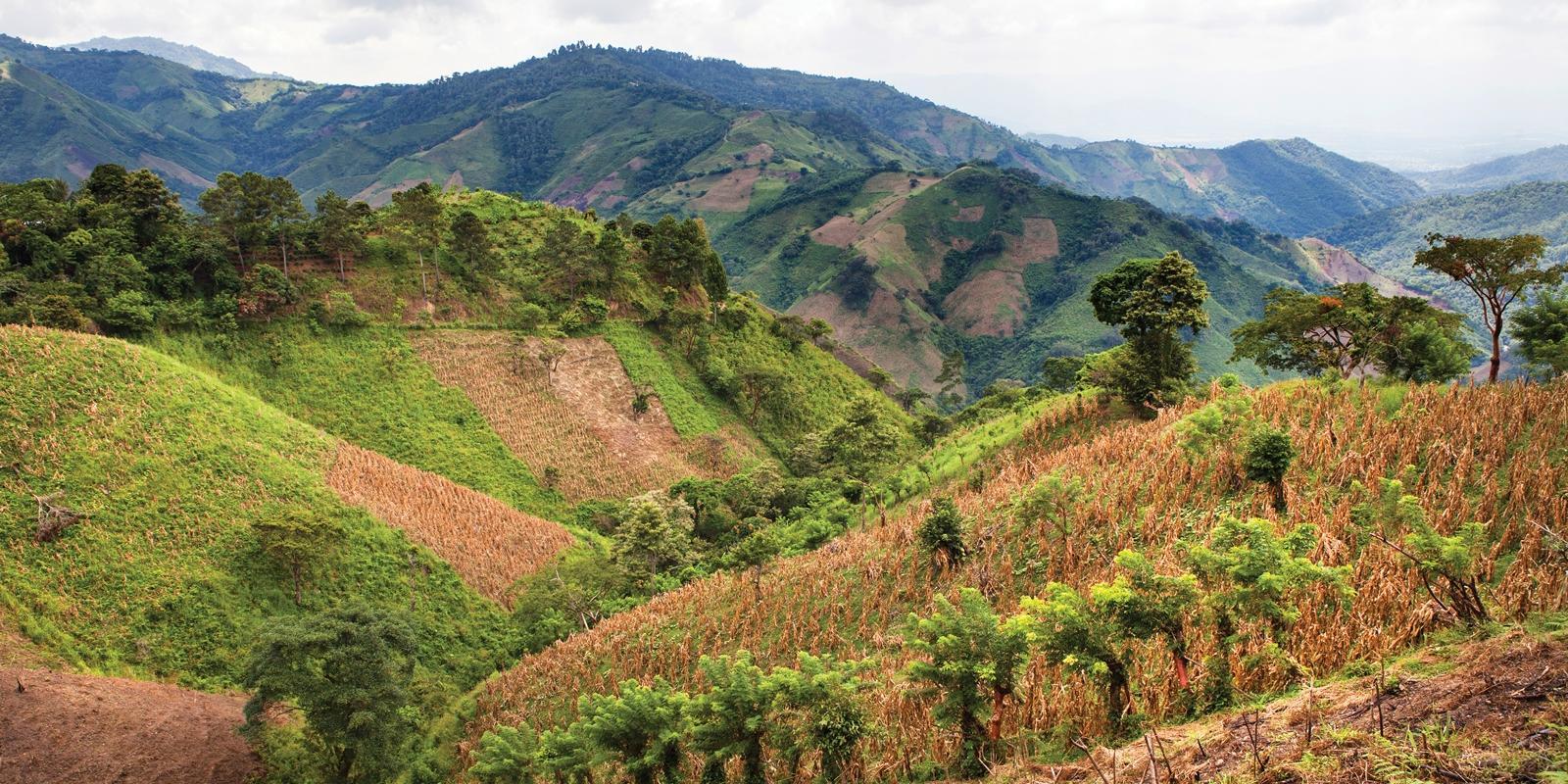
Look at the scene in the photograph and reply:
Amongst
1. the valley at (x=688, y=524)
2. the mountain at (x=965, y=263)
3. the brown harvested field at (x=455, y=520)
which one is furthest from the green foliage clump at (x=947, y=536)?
the mountain at (x=965, y=263)

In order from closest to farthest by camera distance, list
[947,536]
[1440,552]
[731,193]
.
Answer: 1. [1440,552]
2. [947,536]
3. [731,193]

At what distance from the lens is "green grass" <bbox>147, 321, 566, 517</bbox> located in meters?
37.5

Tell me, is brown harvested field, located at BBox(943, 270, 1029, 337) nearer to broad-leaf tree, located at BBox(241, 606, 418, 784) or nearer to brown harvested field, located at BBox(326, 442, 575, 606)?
brown harvested field, located at BBox(326, 442, 575, 606)

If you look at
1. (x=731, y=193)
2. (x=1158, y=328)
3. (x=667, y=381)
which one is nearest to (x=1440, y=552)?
(x=1158, y=328)

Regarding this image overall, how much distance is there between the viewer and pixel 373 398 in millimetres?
40000

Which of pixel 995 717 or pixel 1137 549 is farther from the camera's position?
pixel 1137 549

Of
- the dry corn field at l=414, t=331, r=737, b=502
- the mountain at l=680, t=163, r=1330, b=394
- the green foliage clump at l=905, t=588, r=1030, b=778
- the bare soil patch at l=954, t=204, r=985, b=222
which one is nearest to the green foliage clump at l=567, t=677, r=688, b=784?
the green foliage clump at l=905, t=588, r=1030, b=778

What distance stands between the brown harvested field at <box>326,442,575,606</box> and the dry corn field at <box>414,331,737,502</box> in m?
6.38

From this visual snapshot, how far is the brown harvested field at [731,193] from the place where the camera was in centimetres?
18038

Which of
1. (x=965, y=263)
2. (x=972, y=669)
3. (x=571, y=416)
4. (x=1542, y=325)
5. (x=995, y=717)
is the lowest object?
(x=571, y=416)

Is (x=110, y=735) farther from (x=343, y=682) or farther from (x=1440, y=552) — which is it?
(x=1440, y=552)

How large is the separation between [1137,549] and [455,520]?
95.8 ft

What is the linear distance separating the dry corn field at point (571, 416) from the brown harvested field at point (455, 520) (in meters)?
6.38

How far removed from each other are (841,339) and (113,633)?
100839 mm
